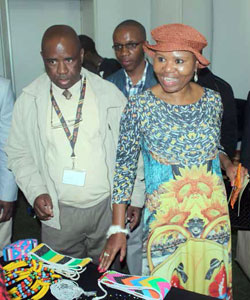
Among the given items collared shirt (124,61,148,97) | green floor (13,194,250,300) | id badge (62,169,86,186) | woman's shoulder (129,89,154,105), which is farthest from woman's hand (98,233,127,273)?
green floor (13,194,250,300)

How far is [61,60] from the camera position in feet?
7.43

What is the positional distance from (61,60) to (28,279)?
117cm

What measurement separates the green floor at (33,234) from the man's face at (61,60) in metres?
2.07

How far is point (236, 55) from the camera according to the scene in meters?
6.06

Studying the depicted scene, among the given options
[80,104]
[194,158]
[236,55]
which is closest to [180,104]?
[194,158]

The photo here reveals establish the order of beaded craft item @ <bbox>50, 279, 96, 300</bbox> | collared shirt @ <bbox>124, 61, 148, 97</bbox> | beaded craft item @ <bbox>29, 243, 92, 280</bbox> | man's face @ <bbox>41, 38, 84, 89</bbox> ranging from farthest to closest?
1. collared shirt @ <bbox>124, 61, 148, 97</bbox>
2. man's face @ <bbox>41, 38, 84, 89</bbox>
3. beaded craft item @ <bbox>29, 243, 92, 280</bbox>
4. beaded craft item @ <bbox>50, 279, 96, 300</bbox>

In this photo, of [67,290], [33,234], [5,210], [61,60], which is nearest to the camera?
[67,290]

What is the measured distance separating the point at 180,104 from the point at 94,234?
3.20 ft

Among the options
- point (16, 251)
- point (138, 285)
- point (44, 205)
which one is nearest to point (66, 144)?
point (44, 205)

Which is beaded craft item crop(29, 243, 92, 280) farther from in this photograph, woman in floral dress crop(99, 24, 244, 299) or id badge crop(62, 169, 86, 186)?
id badge crop(62, 169, 86, 186)

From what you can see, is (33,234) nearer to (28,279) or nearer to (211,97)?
(28,279)

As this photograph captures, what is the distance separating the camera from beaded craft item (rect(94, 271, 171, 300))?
1.60 metres

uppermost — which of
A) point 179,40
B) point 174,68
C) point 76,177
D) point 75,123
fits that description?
point 179,40

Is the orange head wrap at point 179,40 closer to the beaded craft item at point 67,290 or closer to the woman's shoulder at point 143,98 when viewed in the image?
the woman's shoulder at point 143,98
